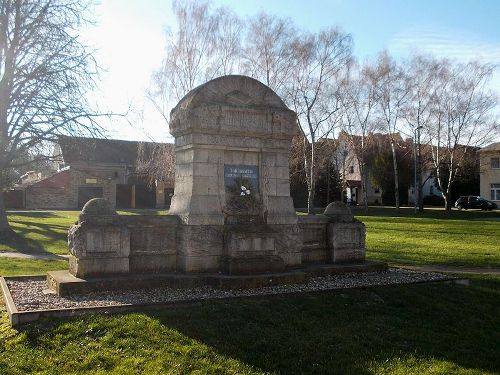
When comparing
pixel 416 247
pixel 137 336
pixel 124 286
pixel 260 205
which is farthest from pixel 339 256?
pixel 416 247

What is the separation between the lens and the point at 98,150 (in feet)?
157

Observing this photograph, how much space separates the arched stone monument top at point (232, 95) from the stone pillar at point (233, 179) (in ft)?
0.06

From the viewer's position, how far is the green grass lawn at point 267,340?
5.54 meters

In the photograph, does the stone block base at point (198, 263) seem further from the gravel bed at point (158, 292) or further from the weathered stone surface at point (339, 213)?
the weathered stone surface at point (339, 213)

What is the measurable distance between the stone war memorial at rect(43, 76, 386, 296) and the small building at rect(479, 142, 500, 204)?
Answer: 168 feet

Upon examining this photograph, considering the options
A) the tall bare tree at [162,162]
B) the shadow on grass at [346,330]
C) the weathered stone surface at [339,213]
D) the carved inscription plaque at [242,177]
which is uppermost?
the tall bare tree at [162,162]

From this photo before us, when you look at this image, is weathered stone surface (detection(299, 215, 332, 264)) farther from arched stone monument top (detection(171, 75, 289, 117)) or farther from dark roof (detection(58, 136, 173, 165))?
dark roof (detection(58, 136, 173, 165))

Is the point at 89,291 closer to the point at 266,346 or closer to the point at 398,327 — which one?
the point at 266,346

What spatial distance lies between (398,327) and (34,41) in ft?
57.9

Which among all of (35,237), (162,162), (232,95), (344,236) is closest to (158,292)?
(232,95)

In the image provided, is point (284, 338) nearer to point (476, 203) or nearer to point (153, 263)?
point (153, 263)

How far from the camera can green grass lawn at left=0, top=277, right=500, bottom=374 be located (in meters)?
5.54

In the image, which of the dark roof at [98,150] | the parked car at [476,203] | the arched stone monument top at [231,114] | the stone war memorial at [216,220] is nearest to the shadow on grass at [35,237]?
the dark roof at [98,150]

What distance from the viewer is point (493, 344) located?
22.5ft
